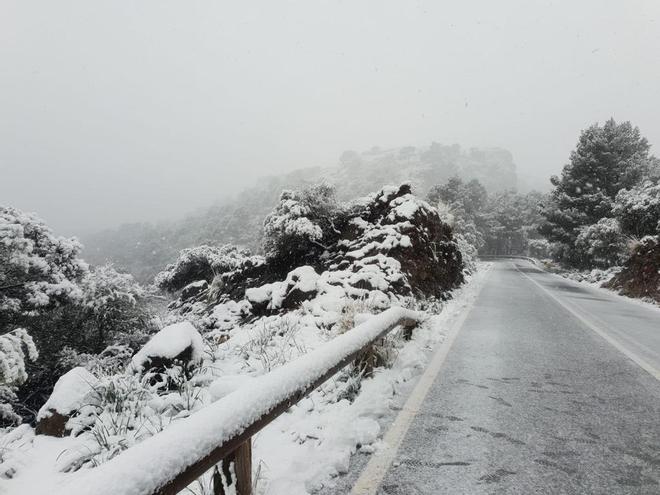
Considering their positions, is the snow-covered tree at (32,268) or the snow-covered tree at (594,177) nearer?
the snow-covered tree at (32,268)

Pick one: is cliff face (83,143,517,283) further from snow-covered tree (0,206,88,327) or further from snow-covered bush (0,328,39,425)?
snow-covered bush (0,328,39,425)

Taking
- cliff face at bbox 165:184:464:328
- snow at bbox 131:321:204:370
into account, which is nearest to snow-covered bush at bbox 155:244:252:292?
cliff face at bbox 165:184:464:328

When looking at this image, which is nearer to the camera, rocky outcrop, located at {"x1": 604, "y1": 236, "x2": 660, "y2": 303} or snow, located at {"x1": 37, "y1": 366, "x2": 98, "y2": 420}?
snow, located at {"x1": 37, "y1": 366, "x2": 98, "y2": 420}

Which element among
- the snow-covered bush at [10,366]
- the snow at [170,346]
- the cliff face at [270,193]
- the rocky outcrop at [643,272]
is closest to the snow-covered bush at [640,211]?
the rocky outcrop at [643,272]

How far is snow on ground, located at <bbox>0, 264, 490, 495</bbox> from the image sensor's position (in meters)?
1.97

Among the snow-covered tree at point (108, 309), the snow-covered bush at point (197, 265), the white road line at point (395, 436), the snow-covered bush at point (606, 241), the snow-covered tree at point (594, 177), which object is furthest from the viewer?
the snow-covered tree at point (594, 177)

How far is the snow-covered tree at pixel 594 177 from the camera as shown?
1130 inches

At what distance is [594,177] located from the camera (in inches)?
1190

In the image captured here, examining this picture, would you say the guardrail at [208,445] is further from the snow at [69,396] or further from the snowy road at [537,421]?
the snow at [69,396]

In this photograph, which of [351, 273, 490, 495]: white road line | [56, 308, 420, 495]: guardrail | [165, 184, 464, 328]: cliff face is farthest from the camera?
[165, 184, 464, 328]: cliff face

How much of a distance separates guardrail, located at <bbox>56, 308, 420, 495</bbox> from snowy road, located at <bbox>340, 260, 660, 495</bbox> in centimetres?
83

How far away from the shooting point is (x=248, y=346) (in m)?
6.33

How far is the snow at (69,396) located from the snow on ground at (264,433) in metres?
0.25

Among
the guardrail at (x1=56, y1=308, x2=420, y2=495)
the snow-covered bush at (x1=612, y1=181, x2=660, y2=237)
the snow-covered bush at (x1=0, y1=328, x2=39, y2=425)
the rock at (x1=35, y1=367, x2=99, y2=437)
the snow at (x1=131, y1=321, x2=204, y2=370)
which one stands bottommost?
the snow-covered bush at (x1=0, y1=328, x2=39, y2=425)
